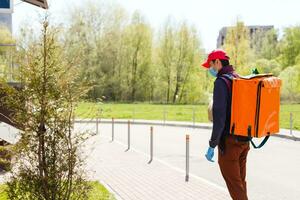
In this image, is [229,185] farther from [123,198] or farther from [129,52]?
[129,52]

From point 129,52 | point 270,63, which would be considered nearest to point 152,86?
point 129,52

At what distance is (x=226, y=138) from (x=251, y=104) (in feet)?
1.66

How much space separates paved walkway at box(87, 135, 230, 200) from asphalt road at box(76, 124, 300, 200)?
0.52 metres

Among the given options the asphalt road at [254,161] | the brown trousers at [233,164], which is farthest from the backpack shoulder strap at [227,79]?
the asphalt road at [254,161]

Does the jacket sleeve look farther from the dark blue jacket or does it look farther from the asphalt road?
the asphalt road

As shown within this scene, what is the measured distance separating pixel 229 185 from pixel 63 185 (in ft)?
6.26

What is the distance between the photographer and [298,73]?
51.8 m

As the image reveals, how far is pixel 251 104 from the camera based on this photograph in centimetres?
545

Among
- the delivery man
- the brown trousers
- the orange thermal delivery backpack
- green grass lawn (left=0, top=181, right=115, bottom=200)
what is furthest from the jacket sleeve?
green grass lawn (left=0, top=181, right=115, bottom=200)

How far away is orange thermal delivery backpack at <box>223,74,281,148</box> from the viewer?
5.42 meters

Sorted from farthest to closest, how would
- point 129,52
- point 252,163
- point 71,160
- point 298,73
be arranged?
point 129,52 < point 298,73 < point 252,163 < point 71,160

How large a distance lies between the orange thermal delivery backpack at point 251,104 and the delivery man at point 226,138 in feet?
0.31

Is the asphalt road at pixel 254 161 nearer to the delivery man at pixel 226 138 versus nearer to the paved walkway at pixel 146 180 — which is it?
the paved walkway at pixel 146 180

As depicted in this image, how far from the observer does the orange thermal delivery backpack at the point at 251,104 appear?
5422 mm
